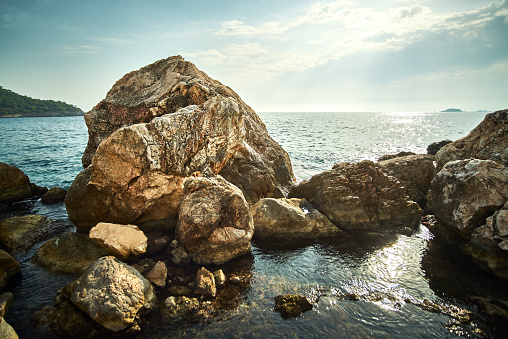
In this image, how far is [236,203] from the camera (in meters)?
10.7

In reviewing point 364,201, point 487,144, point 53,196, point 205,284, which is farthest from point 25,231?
point 487,144

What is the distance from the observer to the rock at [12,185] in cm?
1504

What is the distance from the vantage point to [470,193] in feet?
34.0

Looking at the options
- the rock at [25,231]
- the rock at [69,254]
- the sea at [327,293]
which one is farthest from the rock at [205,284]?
the rock at [25,231]

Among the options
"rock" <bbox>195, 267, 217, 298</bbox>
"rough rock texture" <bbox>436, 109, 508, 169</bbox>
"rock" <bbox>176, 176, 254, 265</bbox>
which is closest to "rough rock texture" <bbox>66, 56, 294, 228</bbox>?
"rock" <bbox>176, 176, 254, 265</bbox>

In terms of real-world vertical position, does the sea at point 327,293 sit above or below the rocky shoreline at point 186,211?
below

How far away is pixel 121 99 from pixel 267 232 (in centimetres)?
1055

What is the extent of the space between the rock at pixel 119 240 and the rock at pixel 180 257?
110 centimetres

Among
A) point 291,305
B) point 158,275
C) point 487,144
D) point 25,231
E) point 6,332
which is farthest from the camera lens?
point 487,144

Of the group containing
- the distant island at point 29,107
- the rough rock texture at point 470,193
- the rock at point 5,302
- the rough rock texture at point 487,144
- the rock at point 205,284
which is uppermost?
the distant island at point 29,107

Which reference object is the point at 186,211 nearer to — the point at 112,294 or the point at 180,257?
the point at 180,257

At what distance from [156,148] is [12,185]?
12.4 m

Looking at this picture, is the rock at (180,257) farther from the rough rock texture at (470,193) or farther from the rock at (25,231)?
the rough rock texture at (470,193)

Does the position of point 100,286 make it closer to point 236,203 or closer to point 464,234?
point 236,203
